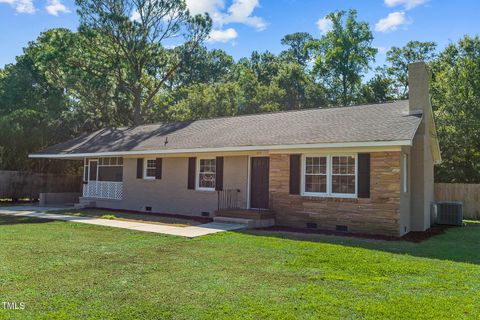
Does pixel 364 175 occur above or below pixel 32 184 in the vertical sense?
above

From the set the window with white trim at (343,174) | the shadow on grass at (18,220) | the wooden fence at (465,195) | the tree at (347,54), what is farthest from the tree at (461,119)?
the shadow on grass at (18,220)

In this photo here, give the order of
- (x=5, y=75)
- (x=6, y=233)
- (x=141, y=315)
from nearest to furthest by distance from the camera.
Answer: (x=141, y=315)
(x=6, y=233)
(x=5, y=75)

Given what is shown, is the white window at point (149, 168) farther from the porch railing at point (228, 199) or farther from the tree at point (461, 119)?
the tree at point (461, 119)

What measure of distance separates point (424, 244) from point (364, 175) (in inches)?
96.1

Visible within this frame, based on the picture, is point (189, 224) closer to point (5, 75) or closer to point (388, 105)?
point (388, 105)

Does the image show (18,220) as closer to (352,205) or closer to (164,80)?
(352,205)

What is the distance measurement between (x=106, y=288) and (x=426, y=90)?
1128cm

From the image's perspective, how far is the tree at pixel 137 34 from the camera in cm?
2550

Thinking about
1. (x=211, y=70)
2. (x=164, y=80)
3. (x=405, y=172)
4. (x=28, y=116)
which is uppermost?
(x=211, y=70)

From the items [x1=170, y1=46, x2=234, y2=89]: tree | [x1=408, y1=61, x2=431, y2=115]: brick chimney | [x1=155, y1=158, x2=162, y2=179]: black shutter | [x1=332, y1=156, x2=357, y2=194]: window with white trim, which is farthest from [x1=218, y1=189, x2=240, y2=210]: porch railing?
[x1=170, y1=46, x2=234, y2=89]: tree

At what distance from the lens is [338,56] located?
35.2 meters

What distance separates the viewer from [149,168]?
16734 millimetres

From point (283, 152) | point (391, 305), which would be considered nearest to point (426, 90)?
point (283, 152)

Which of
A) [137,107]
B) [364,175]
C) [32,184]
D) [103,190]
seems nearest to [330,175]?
[364,175]
